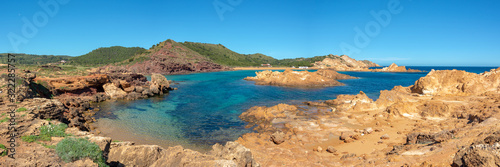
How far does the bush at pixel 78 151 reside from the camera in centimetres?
580

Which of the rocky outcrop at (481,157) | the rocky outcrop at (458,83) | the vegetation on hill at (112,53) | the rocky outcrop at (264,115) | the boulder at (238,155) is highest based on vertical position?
the vegetation on hill at (112,53)

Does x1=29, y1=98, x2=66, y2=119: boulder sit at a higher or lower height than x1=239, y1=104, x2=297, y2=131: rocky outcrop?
higher

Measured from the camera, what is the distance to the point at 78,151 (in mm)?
5902

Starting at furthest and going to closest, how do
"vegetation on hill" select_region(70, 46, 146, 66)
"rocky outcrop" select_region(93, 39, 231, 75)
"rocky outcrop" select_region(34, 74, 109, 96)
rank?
"vegetation on hill" select_region(70, 46, 146, 66), "rocky outcrop" select_region(93, 39, 231, 75), "rocky outcrop" select_region(34, 74, 109, 96)

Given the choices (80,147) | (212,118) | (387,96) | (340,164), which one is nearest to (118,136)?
(212,118)

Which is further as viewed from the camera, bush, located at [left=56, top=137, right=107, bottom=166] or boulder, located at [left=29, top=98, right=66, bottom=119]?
boulder, located at [left=29, top=98, right=66, bottom=119]

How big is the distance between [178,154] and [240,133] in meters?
10.2

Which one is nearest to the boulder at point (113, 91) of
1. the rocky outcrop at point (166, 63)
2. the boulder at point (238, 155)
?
the boulder at point (238, 155)

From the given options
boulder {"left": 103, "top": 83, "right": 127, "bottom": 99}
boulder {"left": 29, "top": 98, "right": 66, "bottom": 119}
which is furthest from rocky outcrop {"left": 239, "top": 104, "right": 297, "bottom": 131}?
boulder {"left": 103, "top": 83, "right": 127, "bottom": 99}

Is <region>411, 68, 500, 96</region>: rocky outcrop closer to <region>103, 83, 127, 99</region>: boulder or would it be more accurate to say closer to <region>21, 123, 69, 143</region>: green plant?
<region>21, 123, 69, 143</region>: green plant

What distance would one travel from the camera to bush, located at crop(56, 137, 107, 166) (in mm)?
5801

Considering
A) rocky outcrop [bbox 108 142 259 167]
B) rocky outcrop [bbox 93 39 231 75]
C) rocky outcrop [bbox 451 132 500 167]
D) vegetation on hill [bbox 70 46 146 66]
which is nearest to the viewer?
rocky outcrop [bbox 451 132 500 167]

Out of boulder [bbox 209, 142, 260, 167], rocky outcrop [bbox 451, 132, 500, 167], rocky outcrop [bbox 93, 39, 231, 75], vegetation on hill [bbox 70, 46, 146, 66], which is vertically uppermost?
vegetation on hill [bbox 70, 46, 146, 66]

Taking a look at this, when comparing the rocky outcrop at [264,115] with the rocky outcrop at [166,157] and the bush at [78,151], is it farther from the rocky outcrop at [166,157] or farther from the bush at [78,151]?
the bush at [78,151]
